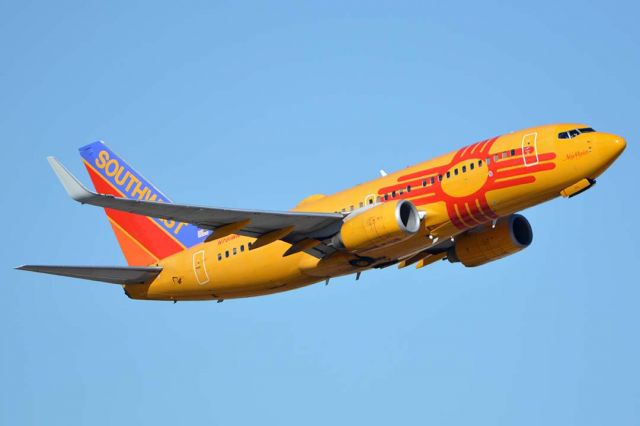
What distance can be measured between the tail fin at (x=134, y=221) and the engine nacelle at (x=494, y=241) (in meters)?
12.1

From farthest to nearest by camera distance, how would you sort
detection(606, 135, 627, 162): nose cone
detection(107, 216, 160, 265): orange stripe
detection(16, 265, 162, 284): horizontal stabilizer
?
detection(107, 216, 160, 265): orange stripe, detection(16, 265, 162, 284): horizontal stabilizer, detection(606, 135, 627, 162): nose cone

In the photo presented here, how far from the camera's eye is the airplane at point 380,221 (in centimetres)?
4425

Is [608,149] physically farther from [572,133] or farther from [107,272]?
[107,272]

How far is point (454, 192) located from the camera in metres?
45.3

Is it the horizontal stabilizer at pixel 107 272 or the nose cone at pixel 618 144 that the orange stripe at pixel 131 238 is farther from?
the nose cone at pixel 618 144

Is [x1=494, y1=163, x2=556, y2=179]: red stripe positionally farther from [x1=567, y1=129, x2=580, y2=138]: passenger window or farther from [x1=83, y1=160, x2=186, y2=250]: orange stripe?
[x1=83, y1=160, x2=186, y2=250]: orange stripe

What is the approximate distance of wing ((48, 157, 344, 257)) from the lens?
4094 cm

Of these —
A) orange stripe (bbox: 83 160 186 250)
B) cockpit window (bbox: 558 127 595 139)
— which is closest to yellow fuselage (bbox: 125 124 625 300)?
cockpit window (bbox: 558 127 595 139)

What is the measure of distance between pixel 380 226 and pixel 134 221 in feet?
53.0

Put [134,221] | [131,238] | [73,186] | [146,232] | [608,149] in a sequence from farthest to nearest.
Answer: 1. [134,221]
2. [131,238]
3. [146,232]
4. [608,149]
5. [73,186]

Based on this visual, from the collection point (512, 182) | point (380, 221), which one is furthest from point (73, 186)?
point (512, 182)

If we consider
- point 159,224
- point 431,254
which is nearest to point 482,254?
point 431,254

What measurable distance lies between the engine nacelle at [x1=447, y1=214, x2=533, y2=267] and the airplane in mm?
45

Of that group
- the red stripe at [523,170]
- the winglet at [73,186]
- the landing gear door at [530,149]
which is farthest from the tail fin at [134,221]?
the landing gear door at [530,149]
